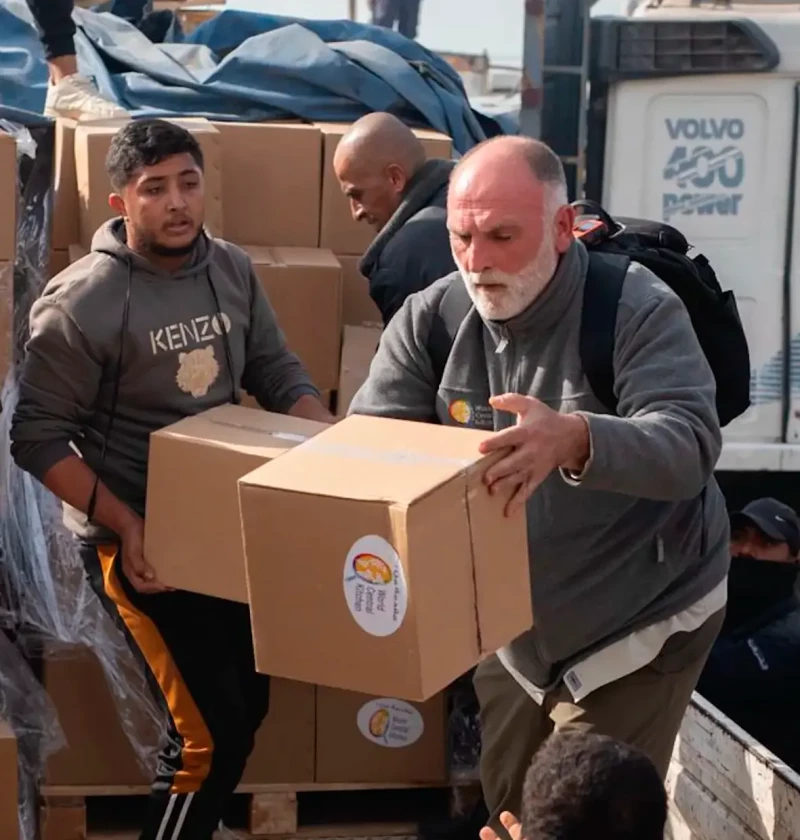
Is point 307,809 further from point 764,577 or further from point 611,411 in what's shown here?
point 611,411

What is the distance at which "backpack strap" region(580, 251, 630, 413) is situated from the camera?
2740 millimetres

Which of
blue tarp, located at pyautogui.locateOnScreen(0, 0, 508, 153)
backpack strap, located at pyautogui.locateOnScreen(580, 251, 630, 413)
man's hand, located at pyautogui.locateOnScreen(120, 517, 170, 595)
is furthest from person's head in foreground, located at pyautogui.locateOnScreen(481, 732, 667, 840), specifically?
blue tarp, located at pyautogui.locateOnScreen(0, 0, 508, 153)

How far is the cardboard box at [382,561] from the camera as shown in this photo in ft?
7.90

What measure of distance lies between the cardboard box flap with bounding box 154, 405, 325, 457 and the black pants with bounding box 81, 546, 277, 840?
1.30 feet

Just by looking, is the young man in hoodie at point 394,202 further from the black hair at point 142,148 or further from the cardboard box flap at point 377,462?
the cardboard box flap at point 377,462

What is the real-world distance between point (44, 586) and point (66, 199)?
3.41 feet

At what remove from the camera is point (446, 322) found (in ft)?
9.60

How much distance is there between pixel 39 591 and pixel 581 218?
181cm

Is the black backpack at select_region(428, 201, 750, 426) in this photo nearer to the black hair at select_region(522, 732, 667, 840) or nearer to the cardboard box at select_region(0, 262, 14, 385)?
the black hair at select_region(522, 732, 667, 840)

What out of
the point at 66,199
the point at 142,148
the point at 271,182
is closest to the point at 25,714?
the point at 66,199

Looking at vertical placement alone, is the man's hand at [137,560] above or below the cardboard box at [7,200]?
below

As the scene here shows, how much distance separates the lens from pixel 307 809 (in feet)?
14.8

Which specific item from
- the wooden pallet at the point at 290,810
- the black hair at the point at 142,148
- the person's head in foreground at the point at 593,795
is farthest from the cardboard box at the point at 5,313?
the person's head in foreground at the point at 593,795

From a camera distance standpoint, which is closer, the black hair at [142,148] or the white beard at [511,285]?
the white beard at [511,285]
